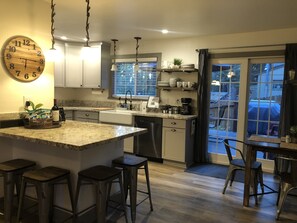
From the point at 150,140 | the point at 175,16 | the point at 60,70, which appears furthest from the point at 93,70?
the point at 175,16

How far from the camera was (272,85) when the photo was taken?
430 centimetres

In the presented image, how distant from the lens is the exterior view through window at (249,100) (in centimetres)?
430

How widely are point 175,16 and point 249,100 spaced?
→ 2.09m

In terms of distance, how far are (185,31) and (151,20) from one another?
857mm

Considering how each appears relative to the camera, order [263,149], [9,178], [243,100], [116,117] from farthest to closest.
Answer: [116,117]
[243,100]
[263,149]
[9,178]

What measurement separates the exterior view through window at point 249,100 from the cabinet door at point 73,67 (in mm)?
3017

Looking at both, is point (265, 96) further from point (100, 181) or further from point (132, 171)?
point (100, 181)

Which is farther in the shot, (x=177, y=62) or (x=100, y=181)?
(x=177, y=62)

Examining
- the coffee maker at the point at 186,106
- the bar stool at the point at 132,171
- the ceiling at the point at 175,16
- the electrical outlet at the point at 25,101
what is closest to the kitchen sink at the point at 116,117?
the coffee maker at the point at 186,106

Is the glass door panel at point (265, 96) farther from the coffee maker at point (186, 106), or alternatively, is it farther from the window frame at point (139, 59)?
the window frame at point (139, 59)

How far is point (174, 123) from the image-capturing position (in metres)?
4.42

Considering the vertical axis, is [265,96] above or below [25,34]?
below

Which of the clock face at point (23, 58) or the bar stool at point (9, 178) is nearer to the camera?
the bar stool at point (9, 178)

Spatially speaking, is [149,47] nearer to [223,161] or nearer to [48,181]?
[223,161]
